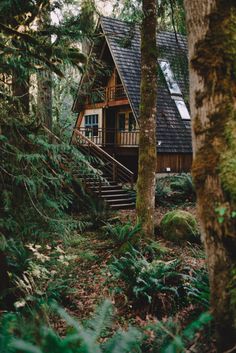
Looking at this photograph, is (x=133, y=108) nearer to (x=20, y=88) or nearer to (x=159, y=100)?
(x=159, y=100)

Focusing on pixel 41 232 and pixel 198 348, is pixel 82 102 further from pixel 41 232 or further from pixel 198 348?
pixel 198 348

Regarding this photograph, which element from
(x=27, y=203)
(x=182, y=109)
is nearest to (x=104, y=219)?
(x=27, y=203)

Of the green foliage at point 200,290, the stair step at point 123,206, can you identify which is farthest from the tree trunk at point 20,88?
the stair step at point 123,206

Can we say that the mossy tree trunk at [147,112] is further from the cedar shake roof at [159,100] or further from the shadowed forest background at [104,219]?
the cedar shake roof at [159,100]

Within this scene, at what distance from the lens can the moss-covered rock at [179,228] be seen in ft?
31.5

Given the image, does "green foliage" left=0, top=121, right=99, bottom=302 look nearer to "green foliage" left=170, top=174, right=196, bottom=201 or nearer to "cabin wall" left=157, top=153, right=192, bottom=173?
"green foliage" left=170, top=174, right=196, bottom=201

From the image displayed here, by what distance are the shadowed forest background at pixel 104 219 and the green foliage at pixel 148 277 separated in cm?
2

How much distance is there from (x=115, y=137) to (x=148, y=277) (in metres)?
17.7

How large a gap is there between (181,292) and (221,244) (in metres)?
3.35

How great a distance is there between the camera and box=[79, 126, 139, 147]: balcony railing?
20.6 meters

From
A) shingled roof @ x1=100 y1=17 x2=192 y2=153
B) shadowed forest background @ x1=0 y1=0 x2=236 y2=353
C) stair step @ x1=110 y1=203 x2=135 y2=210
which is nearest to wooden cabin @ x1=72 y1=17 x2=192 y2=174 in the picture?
shingled roof @ x1=100 y1=17 x2=192 y2=153

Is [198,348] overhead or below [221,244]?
below

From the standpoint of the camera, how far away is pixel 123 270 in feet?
20.8

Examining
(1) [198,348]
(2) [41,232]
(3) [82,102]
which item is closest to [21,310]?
(2) [41,232]
